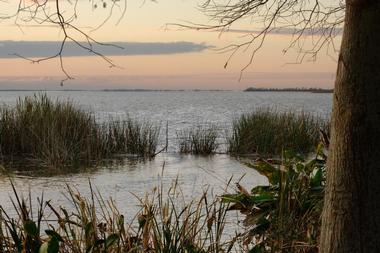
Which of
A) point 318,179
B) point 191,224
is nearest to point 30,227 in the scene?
point 191,224

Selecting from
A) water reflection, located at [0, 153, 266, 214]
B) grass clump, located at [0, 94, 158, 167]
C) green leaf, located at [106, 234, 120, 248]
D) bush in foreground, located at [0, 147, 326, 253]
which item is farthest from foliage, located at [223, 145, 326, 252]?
grass clump, located at [0, 94, 158, 167]

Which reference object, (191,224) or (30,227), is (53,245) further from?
(191,224)

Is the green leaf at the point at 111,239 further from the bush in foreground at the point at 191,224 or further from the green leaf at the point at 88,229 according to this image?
the green leaf at the point at 88,229

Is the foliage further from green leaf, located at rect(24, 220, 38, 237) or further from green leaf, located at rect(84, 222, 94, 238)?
green leaf, located at rect(24, 220, 38, 237)

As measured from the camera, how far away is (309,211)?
506cm

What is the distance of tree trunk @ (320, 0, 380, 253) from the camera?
328 cm

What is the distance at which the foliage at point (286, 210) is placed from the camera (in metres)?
4.51

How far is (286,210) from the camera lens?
4.77 m

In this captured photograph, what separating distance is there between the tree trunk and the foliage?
2.89 feet

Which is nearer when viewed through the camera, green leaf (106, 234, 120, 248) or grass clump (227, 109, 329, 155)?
green leaf (106, 234, 120, 248)

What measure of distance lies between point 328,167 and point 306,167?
217cm

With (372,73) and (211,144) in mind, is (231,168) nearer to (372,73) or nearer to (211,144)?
(211,144)

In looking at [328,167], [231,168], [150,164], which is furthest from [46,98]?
[328,167]

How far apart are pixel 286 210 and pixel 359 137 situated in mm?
1608
